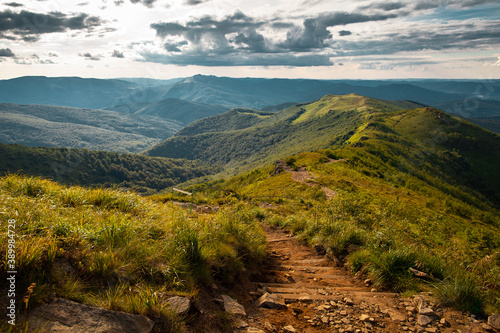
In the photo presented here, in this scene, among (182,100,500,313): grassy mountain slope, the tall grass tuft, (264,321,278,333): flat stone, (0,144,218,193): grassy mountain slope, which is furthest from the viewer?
(0,144,218,193): grassy mountain slope

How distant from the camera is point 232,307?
4.89 m

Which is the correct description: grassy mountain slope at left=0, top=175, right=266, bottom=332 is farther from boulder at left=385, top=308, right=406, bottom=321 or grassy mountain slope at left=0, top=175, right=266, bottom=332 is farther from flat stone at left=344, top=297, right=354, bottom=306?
boulder at left=385, top=308, right=406, bottom=321

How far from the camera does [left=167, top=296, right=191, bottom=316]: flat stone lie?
155 inches

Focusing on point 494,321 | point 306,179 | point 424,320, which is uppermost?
point 494,321

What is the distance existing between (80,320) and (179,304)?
4.23 feet

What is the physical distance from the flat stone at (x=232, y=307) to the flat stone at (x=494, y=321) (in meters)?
4.20

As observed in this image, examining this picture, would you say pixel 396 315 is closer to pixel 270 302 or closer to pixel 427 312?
pixel 427 312

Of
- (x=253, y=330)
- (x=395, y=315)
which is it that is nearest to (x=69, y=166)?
(x=253, y=330)

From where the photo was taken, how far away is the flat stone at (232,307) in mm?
4788

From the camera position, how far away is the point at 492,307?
15.8 ft

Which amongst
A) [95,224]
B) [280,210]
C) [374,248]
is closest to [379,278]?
[374,248]

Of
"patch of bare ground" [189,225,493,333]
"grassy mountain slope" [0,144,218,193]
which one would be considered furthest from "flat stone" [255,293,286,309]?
"grassy mountain slope" [0,144,218,193]

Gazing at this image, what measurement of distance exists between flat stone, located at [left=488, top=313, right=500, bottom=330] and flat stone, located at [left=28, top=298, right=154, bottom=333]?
5521 mm

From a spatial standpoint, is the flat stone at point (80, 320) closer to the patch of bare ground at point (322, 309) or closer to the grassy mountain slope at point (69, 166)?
the patch of bare ground at point (322, 309)
